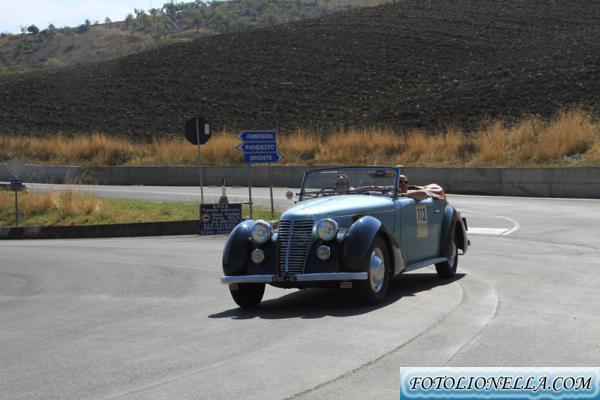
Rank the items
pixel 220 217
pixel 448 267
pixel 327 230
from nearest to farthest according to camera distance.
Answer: pixel 327 230, pixel 448 267, pixel 220 217

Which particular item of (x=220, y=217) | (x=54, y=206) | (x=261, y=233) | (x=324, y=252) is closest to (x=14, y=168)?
(x=54, y=206)

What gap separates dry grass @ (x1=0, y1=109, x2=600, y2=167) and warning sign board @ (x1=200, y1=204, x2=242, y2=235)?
14.1m

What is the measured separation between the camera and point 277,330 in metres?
9.25

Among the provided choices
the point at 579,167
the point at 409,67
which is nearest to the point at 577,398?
the point at 579,167

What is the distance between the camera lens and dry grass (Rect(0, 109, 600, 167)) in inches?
1389

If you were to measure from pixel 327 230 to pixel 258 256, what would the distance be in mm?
874

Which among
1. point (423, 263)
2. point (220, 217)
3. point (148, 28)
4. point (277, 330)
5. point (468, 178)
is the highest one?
point (148, 28)

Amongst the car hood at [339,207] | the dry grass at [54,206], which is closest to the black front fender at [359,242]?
the car hood at [339,207]

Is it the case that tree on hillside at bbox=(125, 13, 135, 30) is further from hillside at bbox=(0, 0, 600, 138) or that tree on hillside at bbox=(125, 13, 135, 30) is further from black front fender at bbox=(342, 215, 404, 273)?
black front fender at bbox=(342, 215, 404, 273)

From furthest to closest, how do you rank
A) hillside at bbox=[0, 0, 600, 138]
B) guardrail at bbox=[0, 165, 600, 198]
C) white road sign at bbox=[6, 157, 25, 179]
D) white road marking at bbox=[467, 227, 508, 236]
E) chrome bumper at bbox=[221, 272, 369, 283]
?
hillside at bbox=[0, 0, 600, 138] → guardrail at bbox=[0, 165, 600, 198] → white road sign at bbox=[6, 157, 25, 179] → white road marking at bbox=[467, 227, 508, 236] → chrome bumper at bbox=[221, 272, 369, 283]

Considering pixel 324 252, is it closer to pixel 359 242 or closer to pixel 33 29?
A: pixel 359 242

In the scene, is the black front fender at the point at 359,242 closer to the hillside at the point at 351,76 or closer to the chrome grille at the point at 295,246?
the chrome grille at the point at 295,246

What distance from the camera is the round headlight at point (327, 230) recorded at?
10.3 m

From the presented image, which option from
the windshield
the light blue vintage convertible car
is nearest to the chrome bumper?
the light blue vintage convertible car
